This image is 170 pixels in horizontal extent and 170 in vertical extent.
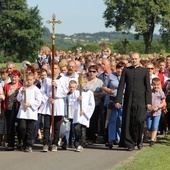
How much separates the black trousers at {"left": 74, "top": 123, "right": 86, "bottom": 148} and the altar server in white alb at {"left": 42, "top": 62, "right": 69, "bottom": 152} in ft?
1.33

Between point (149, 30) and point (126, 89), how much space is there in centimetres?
6884

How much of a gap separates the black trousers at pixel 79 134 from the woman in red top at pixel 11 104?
140 cm

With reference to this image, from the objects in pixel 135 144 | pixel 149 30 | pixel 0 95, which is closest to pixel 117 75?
pixel 135 144

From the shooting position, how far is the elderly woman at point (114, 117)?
13.6m

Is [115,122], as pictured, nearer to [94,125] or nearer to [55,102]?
[94,125]

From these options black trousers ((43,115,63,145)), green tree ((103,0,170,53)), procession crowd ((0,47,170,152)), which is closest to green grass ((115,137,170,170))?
procession crowd ((0,47,170,152))

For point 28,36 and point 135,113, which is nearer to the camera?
point 135,113

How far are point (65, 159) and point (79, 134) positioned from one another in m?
1.40

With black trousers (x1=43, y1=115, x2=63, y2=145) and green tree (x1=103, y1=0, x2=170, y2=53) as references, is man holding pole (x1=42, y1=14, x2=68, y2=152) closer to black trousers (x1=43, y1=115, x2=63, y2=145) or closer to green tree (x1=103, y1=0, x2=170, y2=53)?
black trousers (x1=43, y1=115, x2=63, y2=145)

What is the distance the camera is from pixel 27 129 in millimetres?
12945

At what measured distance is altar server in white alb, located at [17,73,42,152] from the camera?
12828mm

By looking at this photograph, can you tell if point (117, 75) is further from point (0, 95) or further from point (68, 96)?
point (0, 95)

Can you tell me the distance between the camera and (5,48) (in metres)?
97.5

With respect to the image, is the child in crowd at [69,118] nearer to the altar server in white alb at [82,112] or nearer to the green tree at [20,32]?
the altar server in white alb at [82,112]
